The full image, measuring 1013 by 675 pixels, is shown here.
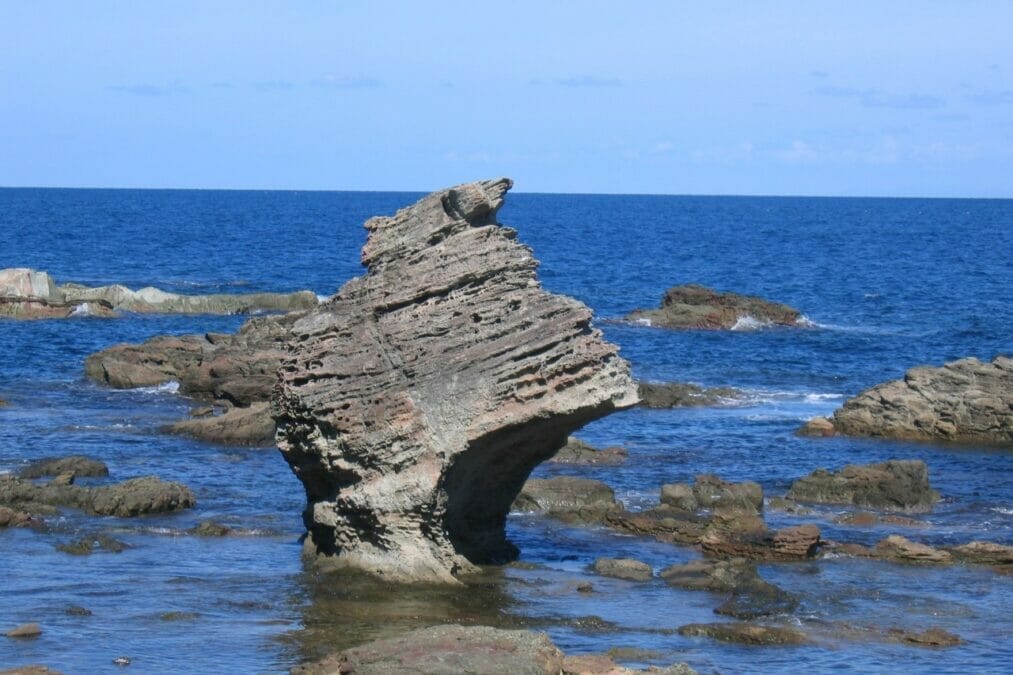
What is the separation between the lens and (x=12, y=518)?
90.0ft

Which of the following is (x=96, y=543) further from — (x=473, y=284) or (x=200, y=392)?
(x=200, y=392)

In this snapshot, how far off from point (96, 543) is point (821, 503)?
15.6 metres

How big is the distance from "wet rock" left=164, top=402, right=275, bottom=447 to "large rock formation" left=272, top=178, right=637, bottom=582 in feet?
44.8

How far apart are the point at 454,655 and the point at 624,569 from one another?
766 centimetres

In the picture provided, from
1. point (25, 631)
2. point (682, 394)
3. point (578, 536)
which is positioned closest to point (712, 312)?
point (682, 394)

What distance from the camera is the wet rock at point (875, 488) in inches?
1261

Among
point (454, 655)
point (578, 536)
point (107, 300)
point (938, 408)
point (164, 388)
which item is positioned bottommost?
point (578, 536)

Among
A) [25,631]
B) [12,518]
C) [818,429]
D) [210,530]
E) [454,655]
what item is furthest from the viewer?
[818,429]

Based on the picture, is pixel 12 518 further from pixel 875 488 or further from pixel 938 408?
pixel 938 408

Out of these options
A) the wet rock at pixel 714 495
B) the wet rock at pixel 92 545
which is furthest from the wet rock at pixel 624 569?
the wet rock at pixel 92 545

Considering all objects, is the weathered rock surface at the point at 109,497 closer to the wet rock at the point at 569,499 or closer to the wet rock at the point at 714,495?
the wet rock at the point at 569,499

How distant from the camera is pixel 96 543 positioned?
26.2 m

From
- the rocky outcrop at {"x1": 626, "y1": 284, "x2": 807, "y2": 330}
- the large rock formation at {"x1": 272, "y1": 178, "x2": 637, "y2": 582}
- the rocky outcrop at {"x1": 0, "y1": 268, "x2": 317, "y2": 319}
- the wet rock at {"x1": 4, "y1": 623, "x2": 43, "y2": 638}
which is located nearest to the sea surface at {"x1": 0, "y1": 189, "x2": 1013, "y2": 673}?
the wet rock at {"x1": 4, "y1": 623, "x2": 43, "y2": 638}

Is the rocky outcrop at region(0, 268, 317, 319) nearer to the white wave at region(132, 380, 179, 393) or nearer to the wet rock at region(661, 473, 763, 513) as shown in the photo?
the white wave at region(132, 380, 179, 393)
